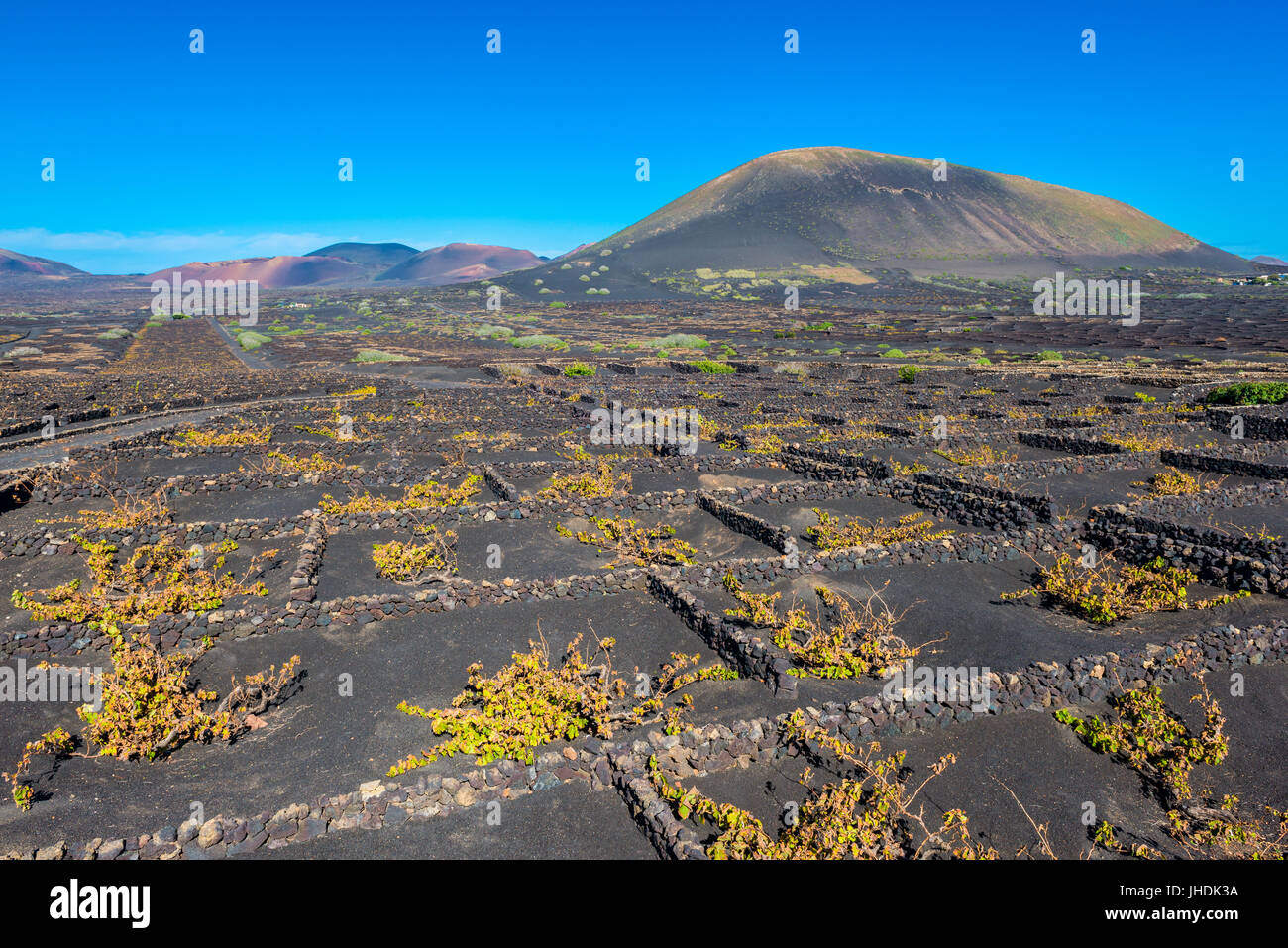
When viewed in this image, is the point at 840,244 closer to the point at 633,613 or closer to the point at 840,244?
the point at 840,244

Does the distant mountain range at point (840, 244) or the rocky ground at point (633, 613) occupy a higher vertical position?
the distant mountain range at point (840, 244)

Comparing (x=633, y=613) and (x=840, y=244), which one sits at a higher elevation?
(x=840, y=244)

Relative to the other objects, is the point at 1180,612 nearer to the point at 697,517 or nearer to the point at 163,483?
the point at 697,517

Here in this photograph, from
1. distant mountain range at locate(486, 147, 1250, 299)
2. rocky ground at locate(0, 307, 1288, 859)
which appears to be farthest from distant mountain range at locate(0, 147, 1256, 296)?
rocky ground at locate(0, 307, 1288, 859)

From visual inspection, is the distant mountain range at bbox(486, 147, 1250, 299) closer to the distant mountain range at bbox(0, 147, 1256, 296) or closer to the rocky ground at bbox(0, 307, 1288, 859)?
the distant mountain range at bbox(0, 147, 1256, 296)

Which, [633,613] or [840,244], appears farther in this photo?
[840,244]

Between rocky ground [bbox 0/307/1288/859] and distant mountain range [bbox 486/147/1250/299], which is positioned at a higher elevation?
distant mountain range [bbox 486/147/1250/299]

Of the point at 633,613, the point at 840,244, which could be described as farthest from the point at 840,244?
the point at 633,613

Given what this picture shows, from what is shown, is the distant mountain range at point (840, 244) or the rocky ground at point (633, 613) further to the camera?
the distant mountain range at point (840, 244)

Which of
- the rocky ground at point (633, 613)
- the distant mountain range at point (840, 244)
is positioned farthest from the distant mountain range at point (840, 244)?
the rocky ground at point (633, 613)

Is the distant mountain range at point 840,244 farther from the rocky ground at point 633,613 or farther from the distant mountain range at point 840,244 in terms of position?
the rocky ground at point 633,613

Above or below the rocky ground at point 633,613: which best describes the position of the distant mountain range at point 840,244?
above
